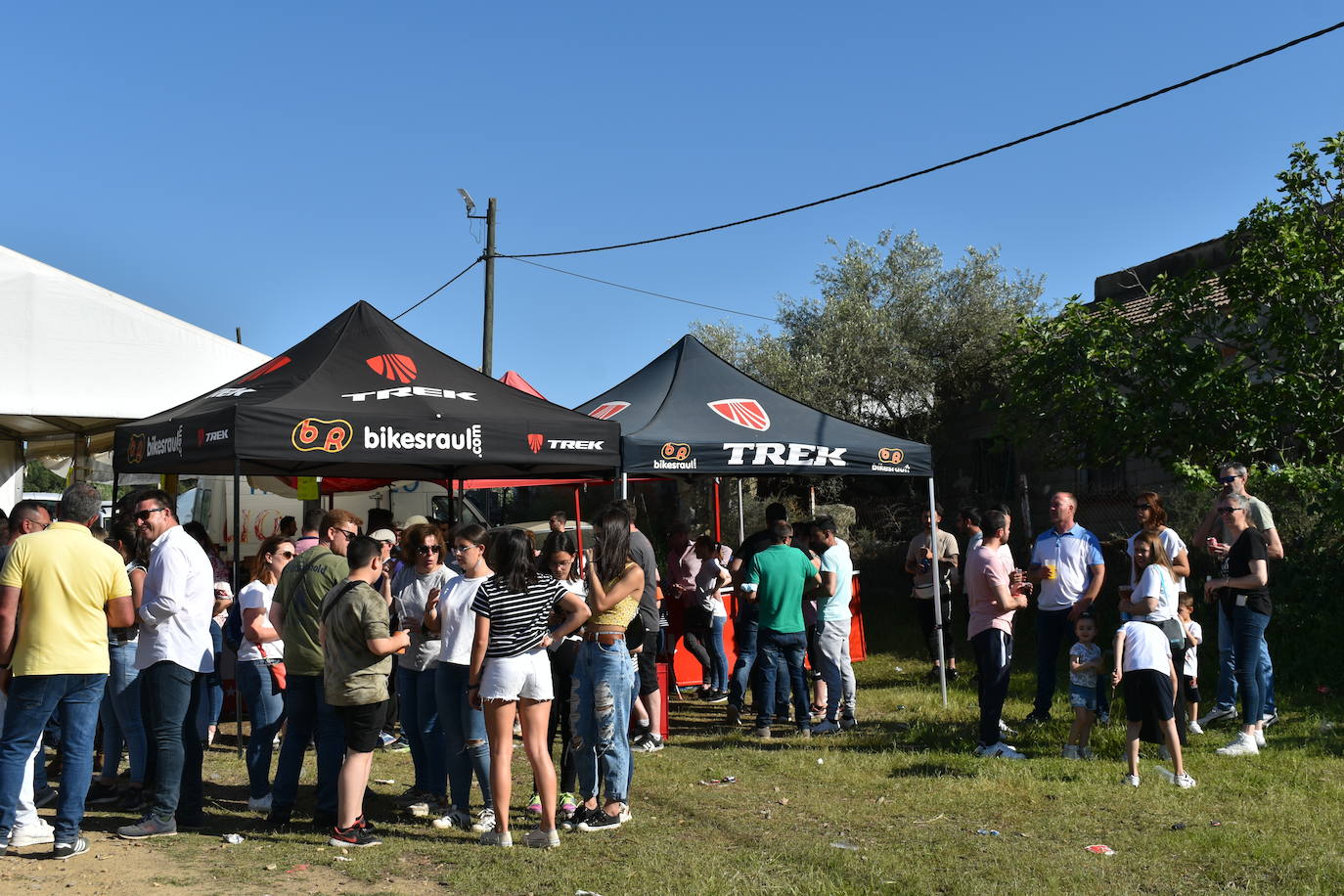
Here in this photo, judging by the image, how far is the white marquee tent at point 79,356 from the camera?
1191 centimetres

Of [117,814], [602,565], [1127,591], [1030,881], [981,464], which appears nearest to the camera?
[1030,881]

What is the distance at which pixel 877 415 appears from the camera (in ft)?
75.9

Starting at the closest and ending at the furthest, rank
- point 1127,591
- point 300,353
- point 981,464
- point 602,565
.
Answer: point 602,565, point 1127,591, point 300,353, point 981,464

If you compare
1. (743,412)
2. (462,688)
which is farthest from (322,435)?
(743,412)

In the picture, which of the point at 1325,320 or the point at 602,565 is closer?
the point at 602,565

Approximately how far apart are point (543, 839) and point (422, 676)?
4.44 ft

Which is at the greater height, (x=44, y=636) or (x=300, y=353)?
(x=300, y=353)

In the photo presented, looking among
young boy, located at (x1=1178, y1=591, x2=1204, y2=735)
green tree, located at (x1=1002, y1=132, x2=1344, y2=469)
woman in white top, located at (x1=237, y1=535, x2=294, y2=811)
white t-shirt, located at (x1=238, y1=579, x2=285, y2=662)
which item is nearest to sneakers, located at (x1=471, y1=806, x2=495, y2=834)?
woman in white top, located at (x1=237, y1=535, x2=294, y2=811)

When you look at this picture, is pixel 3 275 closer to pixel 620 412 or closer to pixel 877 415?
pixel 620 412

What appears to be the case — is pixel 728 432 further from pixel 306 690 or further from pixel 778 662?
pixel 306 690

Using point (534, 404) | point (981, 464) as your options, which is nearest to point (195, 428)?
point (534, 404)

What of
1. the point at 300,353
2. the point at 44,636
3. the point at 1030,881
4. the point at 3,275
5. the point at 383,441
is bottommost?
the point at 1030,881

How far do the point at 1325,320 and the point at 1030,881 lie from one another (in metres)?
8.09

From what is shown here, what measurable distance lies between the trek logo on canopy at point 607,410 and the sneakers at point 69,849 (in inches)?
236
